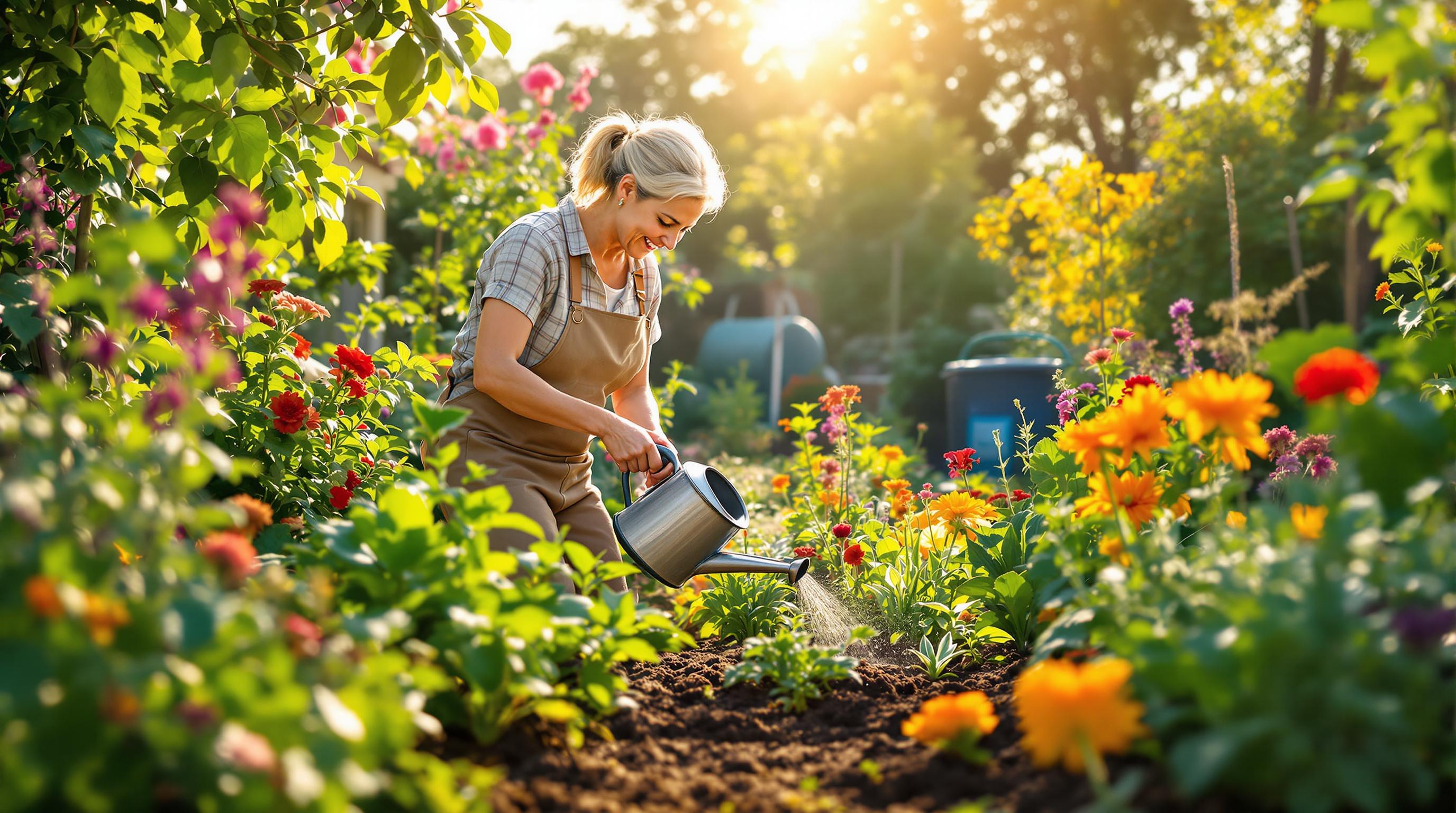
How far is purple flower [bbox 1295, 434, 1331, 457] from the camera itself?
2.14 metres

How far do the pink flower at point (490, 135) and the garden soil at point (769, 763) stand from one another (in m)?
2.97

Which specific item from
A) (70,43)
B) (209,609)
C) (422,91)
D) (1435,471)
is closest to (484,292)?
(422,91)

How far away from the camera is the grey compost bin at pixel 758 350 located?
1079cm

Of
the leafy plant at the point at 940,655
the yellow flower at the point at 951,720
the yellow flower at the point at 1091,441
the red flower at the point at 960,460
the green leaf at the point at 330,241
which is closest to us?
the yellow flower at the point at 951,720

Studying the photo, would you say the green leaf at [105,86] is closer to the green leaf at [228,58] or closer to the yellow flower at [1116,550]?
the green leaf at [228,58]

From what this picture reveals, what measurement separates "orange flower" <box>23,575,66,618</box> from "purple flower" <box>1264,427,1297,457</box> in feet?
7.59

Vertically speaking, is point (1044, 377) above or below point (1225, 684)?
above

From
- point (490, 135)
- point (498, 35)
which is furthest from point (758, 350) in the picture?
point (498, 35)

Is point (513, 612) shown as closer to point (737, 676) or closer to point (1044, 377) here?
point (737, 676)

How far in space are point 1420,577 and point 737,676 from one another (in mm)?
1130

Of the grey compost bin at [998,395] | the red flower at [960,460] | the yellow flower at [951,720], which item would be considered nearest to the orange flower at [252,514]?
the yellow flower at [951,720]

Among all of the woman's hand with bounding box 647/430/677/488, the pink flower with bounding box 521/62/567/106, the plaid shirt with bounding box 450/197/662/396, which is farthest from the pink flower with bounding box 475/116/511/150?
the woman's hand with bounding box 647/430/677/488

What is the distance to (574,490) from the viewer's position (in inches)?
99.6

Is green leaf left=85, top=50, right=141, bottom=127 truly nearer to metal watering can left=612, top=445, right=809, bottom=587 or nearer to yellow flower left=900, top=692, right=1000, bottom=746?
metal watering can left=612, top=445, right=809, bottom=587
